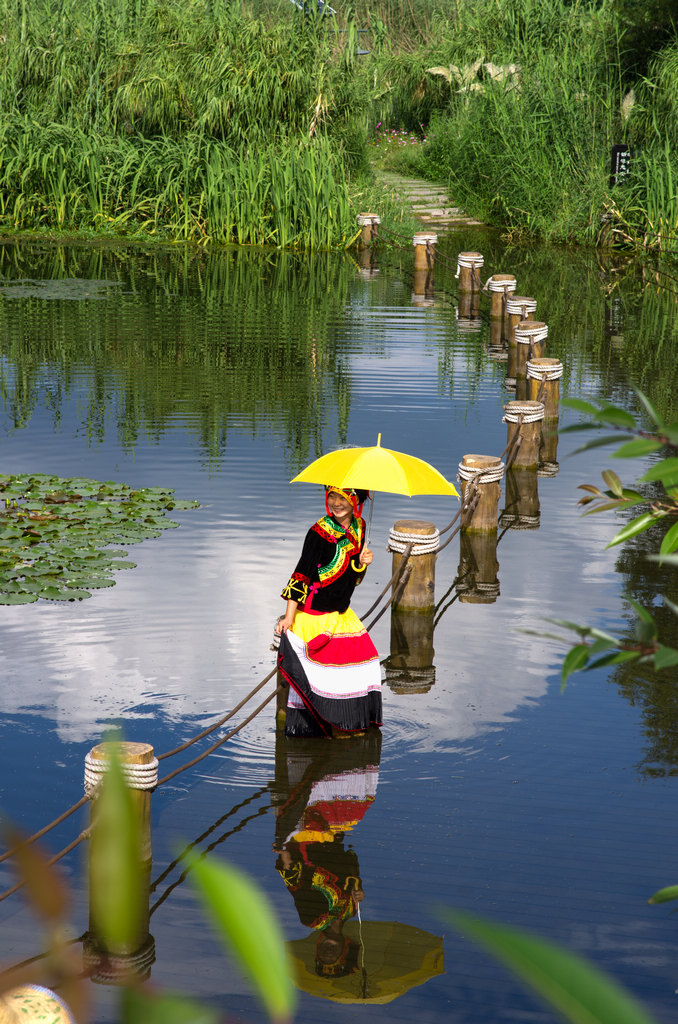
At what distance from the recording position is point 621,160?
20.0 metres

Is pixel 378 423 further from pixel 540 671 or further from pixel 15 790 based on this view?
pixel 15 790

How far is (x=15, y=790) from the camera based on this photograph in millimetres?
4828

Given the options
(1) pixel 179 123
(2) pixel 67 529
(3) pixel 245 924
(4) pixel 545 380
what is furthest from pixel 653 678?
(1) pixel 179 123

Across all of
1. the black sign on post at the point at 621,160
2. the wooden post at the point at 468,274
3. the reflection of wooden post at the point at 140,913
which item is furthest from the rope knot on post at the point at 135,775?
the black sign on post at the point at 621,160

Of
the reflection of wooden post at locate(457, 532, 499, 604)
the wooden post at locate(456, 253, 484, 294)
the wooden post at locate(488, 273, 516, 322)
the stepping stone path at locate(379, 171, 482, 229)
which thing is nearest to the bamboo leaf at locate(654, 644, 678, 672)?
the reflection of wooden post at locate(457, 532, 499, 604)

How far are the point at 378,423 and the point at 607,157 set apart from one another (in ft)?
38.0

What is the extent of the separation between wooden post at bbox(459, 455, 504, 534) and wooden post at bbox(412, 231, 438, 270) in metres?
9.96

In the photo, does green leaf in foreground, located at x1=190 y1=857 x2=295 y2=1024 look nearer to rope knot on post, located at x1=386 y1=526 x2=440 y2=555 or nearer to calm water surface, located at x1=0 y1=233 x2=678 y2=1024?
calm water surface, located at x1=0 y1=233 x2=678 y2=1024

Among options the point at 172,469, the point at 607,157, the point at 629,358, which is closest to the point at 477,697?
the point at 172,469

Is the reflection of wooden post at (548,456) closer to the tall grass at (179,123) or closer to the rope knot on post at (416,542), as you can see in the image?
the rope knot on post at (416,542)

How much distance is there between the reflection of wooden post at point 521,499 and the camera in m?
8.48

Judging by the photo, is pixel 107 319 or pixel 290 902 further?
pixel 107 319

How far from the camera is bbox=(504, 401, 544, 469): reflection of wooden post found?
8.91m

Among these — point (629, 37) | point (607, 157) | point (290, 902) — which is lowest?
point (290, 902)
